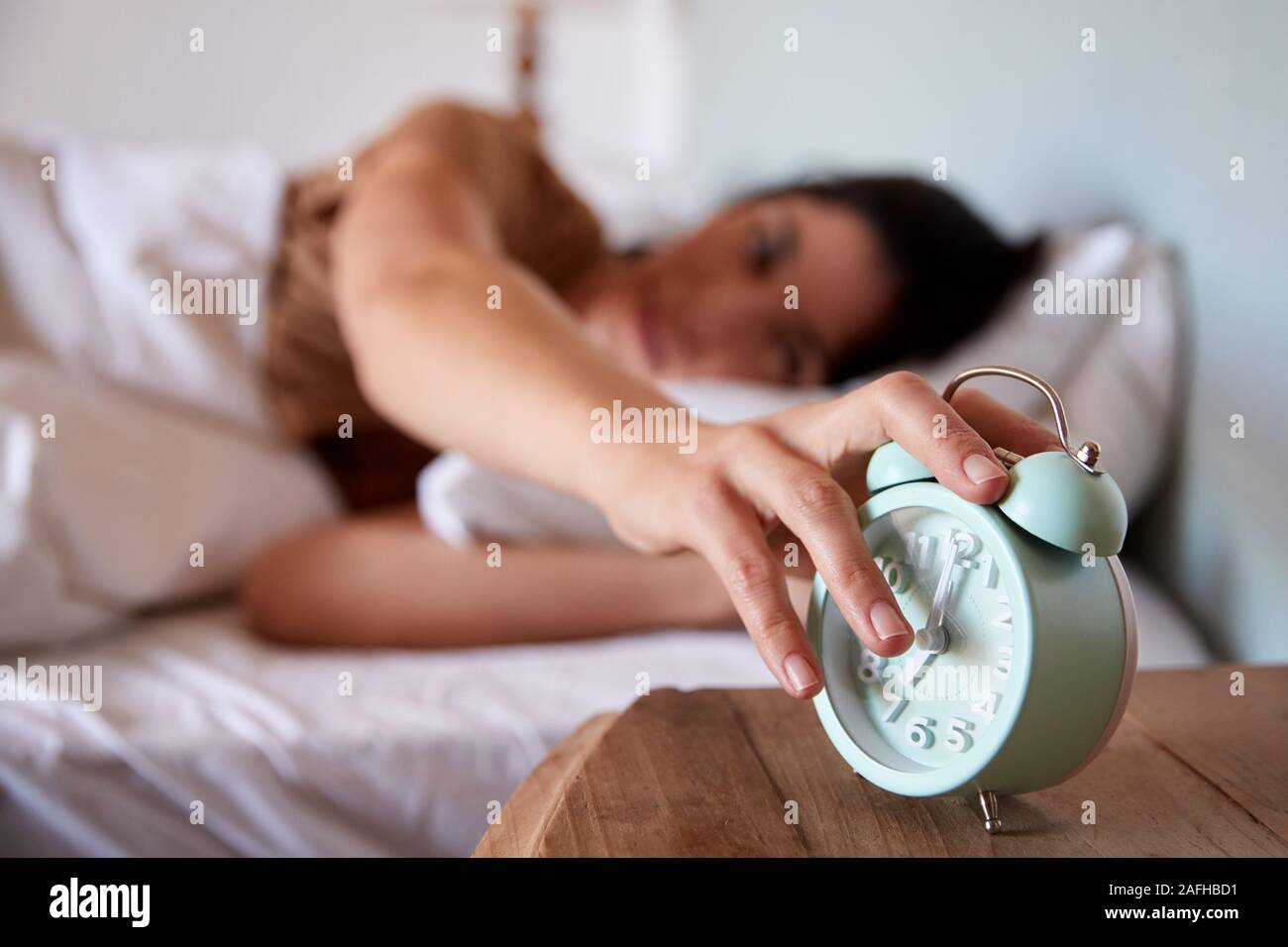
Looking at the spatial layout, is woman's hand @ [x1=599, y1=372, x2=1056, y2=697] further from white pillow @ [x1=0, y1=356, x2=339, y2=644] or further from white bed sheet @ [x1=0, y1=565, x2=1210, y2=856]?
white pillow @ [x1=0, y1=356, x2=339, y2=644]

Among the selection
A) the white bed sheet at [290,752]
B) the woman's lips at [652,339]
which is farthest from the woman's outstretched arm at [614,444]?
the woman's lips at [652,339]

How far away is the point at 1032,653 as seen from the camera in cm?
39

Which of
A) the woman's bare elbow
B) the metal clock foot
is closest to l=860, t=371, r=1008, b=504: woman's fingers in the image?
the metal clock foot

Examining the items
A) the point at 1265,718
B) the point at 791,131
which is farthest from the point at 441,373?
the point at 791,131

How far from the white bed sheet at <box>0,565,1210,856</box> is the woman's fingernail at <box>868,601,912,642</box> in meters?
0.39

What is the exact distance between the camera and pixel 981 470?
0.40m

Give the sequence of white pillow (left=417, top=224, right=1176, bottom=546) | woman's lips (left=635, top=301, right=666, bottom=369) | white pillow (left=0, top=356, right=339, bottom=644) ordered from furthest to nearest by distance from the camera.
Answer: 1. woman's lips (left=635, top=301, right=666, bottom=369)
2. white pillow (left=417, top=224, right=1176, bottom=546)
3. white pillow (left=0, top=356, right=339, bottom=644)

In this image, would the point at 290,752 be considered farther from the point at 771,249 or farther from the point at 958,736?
the point at 771,249

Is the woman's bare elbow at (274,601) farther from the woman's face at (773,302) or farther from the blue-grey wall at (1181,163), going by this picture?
the blue-grey wall at (1181,163)

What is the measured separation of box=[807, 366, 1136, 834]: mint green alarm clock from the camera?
15.5 inches

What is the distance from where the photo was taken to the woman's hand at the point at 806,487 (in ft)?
1.34

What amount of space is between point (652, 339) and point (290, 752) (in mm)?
728

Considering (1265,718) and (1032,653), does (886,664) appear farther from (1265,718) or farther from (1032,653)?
(1265,718)

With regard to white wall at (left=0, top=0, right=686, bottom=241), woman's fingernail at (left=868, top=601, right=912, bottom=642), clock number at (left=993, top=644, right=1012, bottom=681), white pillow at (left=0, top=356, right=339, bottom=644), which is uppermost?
white wall at (left=0, top=0, right=686, bottom=241)
